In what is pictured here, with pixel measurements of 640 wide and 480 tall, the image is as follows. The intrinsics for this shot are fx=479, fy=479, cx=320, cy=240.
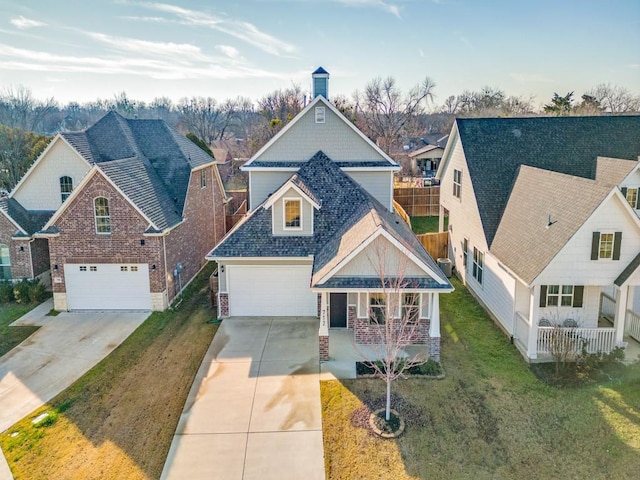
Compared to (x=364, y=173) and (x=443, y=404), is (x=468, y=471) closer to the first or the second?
(x=443, y=404)

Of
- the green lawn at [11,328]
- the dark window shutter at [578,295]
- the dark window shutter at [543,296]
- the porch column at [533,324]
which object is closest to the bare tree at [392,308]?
the porch column at [533,324]

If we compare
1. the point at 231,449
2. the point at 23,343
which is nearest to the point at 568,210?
the point at 231,449

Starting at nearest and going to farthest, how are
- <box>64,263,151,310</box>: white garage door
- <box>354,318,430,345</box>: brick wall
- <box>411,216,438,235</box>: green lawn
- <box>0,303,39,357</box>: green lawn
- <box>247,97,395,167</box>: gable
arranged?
<box>354,318,430,345</box>: brick wall, <box>0,303,39,357</box>: green lawn, <box>64,263,151,310</box>: white garage door, <box>247,97,395,167</box>: gable, <box>411,216,438,235</box>: green lawn

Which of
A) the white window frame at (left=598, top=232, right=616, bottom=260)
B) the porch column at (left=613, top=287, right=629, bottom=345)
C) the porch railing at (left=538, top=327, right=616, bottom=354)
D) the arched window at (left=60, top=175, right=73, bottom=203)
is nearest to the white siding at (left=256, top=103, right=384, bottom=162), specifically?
the arched window at (left=60, top=175, right=73, bottom=203)

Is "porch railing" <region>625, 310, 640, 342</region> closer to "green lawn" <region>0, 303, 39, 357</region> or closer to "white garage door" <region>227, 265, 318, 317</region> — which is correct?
"white garage door" <region>227, 265, 318, 317</region>

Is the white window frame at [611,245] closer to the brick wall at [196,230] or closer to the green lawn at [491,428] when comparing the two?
the green lawn at [491,428]

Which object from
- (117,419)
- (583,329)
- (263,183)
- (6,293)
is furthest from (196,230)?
(583,329)
